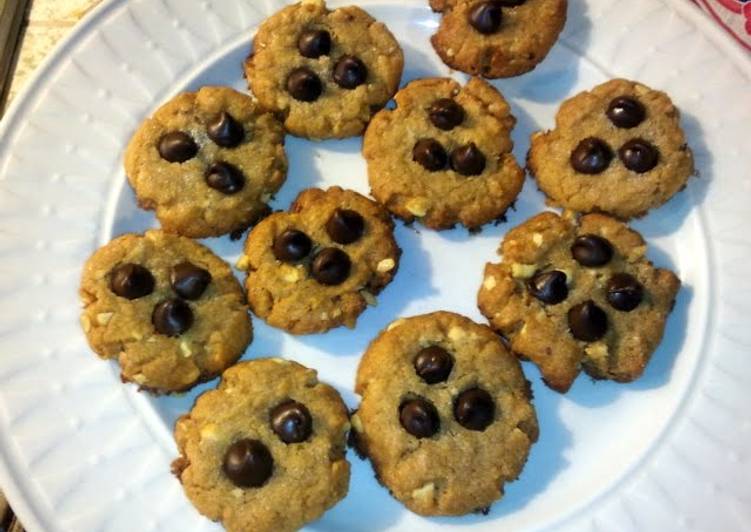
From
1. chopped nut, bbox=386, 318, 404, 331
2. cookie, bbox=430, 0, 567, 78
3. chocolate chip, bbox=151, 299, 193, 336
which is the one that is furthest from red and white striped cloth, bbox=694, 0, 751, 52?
chocolate chip, bbox=151, 299, 193, 336

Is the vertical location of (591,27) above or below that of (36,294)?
above

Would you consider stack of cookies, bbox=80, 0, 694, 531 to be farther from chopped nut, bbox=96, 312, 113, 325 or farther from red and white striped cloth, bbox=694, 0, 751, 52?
red and white striped cloth, bbox=694, 0, 751, 52

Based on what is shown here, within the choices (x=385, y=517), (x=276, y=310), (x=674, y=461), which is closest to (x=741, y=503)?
(x=674, y=461)

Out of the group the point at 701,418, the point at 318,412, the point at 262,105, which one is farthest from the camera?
the point at 262,105

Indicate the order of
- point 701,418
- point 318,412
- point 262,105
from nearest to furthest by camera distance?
point 318,412 < point 701,418 < point 262,105

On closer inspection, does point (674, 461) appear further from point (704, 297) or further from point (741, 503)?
point (704, 297)

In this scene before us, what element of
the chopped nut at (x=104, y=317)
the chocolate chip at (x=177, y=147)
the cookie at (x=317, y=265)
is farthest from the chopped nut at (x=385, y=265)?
the chopped nut at (x=104, y=317)
